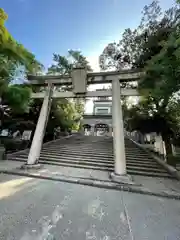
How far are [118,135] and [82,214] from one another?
3.51 m

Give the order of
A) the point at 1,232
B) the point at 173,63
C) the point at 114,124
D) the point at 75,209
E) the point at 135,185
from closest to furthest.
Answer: the point at 1,232, the point at 75,209, the point at 173,63, the point at 135,185, the point at 114,124

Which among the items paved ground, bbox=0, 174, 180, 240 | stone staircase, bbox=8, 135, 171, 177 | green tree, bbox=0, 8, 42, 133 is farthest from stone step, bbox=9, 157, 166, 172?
green tree, bbox=0, 8, 42, 133

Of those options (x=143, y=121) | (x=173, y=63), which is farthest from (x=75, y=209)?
(x=143, y=121)

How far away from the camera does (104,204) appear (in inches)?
125

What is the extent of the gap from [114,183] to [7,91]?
5774 mm

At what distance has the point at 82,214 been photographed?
271 cm

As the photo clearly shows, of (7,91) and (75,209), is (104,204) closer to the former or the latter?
(75,209)

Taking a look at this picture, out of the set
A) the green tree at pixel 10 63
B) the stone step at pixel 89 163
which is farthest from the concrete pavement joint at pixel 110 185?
the green tree at pixel 10 63

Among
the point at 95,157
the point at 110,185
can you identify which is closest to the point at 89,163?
the point at 95,157

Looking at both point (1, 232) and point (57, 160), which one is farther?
point (57, 160)

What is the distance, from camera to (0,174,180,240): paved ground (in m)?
2.14

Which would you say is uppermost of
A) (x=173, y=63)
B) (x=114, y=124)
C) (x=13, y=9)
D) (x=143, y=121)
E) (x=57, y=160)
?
(x=13, y=9)

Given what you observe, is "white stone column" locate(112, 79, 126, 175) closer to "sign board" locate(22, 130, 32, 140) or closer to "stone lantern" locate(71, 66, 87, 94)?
"stone lantern" locate(71, 66, 87, 94)

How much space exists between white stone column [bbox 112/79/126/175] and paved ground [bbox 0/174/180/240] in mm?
1367
